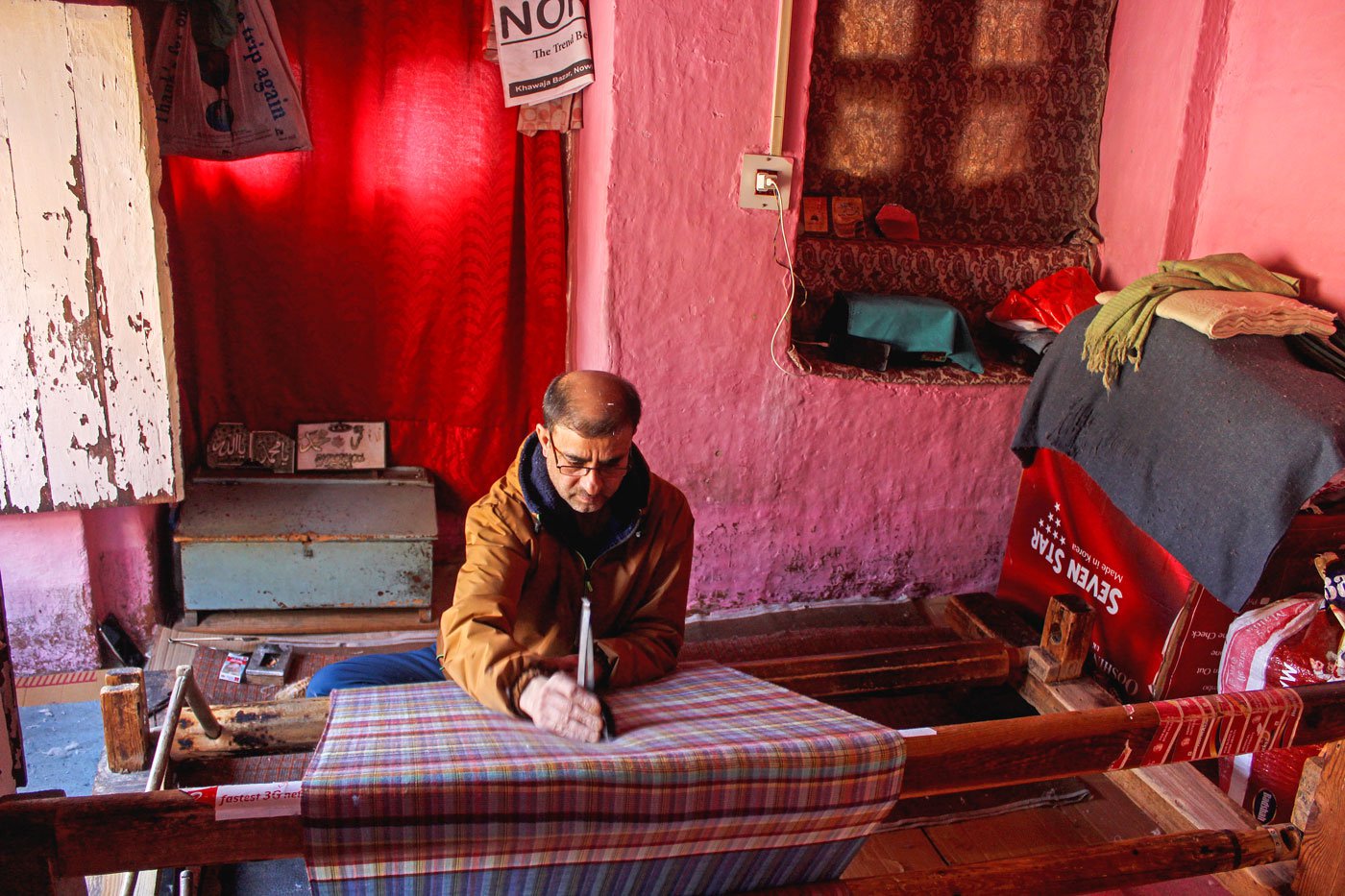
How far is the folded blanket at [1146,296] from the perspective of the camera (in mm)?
2766

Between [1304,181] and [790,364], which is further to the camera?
[790,364]

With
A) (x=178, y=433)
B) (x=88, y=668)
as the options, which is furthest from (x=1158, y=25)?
(x=88, y=668)

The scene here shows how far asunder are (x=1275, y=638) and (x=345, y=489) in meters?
3.23

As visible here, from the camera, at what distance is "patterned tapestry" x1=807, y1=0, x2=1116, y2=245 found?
12.8 feet

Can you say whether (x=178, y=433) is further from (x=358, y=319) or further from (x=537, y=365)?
(x=537, y=365)

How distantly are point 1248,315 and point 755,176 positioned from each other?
1553 millimetres

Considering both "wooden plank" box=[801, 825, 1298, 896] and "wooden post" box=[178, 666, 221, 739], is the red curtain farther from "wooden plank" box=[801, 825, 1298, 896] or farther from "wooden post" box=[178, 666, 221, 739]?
"wooden plank" box=[801, 825, 1298, 896]

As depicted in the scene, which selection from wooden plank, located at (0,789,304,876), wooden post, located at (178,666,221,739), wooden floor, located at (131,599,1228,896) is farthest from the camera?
wooden floor, located at (131,599,1228,896)

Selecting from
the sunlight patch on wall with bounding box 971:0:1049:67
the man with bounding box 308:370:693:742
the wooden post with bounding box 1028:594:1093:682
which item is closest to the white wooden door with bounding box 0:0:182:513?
the man with bounding box 308:370:693:742

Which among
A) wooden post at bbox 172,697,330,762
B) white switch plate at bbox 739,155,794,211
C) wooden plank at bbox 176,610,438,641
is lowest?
wooden plank at bbox 176,610,438,641

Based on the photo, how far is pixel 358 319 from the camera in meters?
3.77

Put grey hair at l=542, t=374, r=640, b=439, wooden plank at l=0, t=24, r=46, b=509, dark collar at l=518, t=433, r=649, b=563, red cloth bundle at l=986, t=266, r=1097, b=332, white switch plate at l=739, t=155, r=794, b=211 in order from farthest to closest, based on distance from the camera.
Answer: red cloth bundle at l=986, t=266, r=1097, b=332 → white switch plate at l=739, t=155, r=794, b=211 → wooden plank at l=0, t=24, r=46, b=509 → dark collar at l=518, t=433, r=649, b=563 → grey hair at l=542, t=374, r=640, b=439

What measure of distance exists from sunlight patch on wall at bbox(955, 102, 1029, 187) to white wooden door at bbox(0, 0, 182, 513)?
10.5ft

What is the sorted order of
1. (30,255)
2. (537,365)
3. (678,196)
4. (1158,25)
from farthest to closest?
(537,365)
(1158,25)
(678,196)
(30,255)
